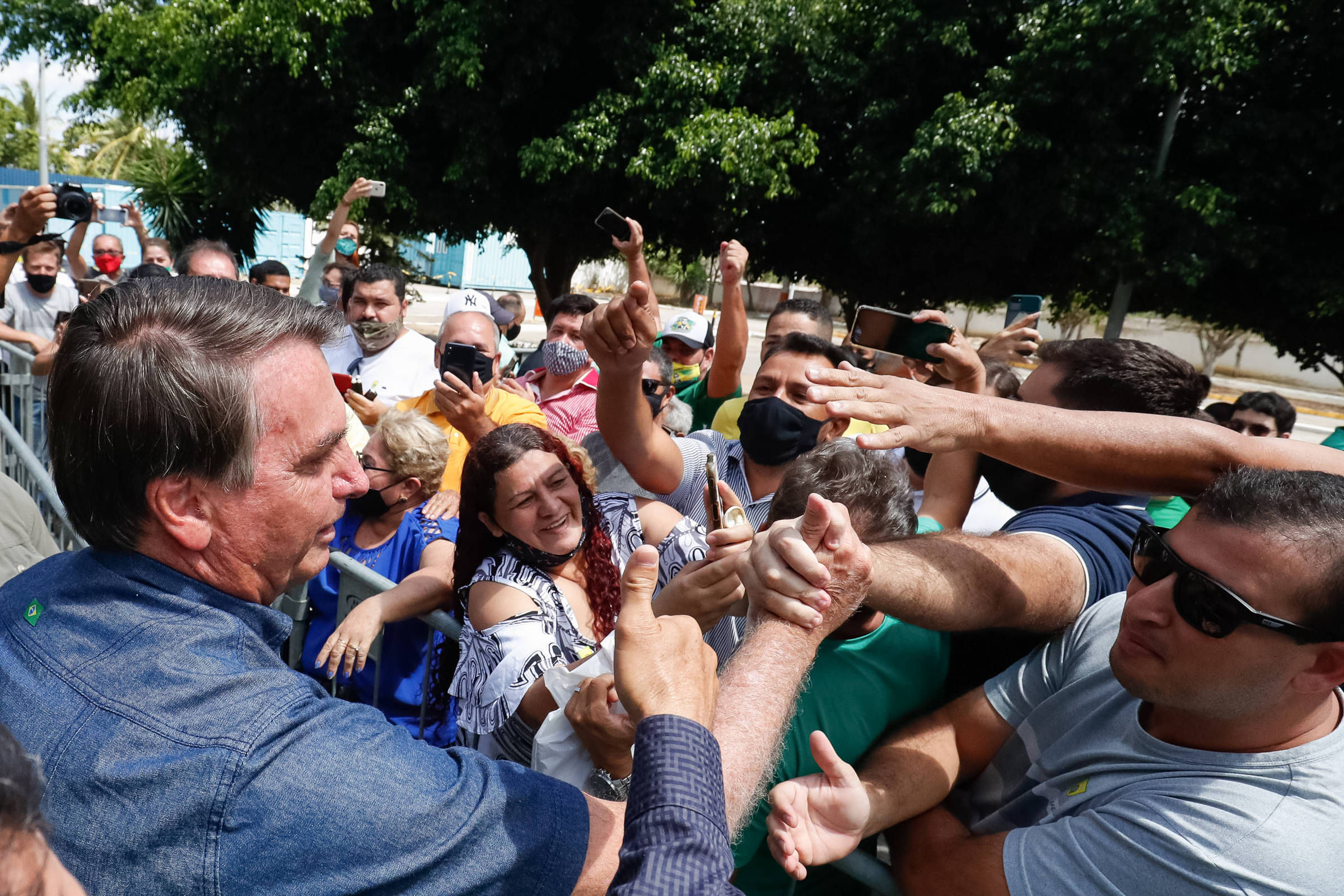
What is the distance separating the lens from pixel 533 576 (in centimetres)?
256

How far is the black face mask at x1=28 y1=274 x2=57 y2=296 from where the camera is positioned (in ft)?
22.3

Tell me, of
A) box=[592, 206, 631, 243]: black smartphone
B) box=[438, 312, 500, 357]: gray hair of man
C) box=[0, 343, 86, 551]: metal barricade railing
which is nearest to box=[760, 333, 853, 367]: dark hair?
box=[592, 206, 631, 243]: black smartphone

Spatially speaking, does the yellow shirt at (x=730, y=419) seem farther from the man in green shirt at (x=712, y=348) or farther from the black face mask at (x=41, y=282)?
the black face mask at (x=41, y=282)

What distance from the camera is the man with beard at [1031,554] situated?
5.57ft

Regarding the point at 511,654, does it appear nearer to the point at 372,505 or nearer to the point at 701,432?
the point at 372,505

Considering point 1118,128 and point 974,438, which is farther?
point 1118,128

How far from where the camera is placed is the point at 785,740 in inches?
72.0

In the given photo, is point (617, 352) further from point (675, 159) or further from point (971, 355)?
point (675, 159)

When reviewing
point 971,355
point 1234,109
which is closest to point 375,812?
point 971,355

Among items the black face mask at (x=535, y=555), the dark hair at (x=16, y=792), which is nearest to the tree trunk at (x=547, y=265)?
the black face mask at (x=535, y=555)

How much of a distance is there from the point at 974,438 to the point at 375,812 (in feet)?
4.39

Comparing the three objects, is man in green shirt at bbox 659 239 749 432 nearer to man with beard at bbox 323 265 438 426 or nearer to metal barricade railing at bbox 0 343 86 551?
man with beard at bbox 323 265 438 426

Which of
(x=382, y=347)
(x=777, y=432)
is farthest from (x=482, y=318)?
(x=777, y=432)

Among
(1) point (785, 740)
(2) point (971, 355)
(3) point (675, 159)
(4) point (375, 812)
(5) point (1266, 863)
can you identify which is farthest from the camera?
(3) point (675, 159)
